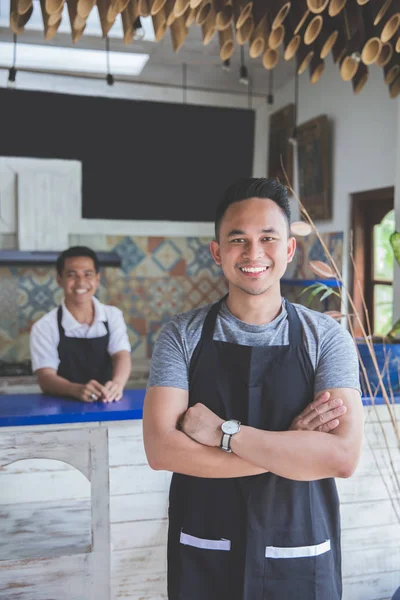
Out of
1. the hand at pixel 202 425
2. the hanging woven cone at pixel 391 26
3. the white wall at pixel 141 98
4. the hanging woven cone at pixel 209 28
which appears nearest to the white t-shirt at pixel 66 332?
the hanging woven cone at pixel 209 28

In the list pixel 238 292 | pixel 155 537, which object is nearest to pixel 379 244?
pixel 155 537

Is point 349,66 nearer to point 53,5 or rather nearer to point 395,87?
point 395,87

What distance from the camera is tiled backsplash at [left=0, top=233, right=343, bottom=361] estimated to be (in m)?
5.26

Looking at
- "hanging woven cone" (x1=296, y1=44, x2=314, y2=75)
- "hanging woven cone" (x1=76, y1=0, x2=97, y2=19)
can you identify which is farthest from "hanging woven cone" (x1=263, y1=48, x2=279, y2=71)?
"hanging woven cone" (x1=76, y1=0, x2=97, y2=19)

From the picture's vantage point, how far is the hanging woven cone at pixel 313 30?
267cm

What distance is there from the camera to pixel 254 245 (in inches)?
56.2

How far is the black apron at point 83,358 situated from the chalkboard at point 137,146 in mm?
2089

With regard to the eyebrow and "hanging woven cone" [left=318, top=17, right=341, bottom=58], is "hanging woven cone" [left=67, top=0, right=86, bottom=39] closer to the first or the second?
"hanging woven cone" [left=318, top=17, right=341, bottom=58]

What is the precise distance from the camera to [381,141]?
3.95 metres

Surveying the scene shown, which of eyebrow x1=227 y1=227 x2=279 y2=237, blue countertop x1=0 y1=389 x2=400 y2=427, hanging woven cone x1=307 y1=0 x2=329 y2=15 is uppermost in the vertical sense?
hanging woven cone x1=307 y1=0 x2=329 y2=15

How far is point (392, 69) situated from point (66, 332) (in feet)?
6.58

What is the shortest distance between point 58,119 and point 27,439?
305cm

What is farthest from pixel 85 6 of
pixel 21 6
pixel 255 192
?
pixel 255 192

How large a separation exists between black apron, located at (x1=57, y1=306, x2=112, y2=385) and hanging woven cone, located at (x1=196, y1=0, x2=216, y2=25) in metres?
1.42
